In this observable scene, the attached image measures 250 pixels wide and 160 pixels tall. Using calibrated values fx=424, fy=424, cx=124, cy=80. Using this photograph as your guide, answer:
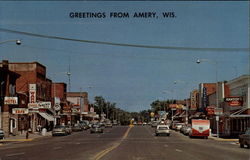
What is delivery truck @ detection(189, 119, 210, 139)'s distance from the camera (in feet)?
168

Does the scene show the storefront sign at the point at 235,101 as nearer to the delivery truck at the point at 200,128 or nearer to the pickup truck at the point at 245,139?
the delivery truck at the point at 200,128

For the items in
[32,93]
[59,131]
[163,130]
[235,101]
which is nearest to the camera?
[235,101]

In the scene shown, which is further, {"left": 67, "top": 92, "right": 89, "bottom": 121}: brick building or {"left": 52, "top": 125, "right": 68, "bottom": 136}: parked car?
{"left": 67, "top": 92, "right": 89, "bottom": 121}: brick building

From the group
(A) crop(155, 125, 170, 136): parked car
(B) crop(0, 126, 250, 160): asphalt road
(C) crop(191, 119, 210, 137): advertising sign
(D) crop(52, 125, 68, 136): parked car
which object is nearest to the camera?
(B) crop(0, 126, 250, 160): asphalt road

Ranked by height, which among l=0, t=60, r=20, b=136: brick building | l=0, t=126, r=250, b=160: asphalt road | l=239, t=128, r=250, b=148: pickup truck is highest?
l=0, t=60, r=20, b=136: brick building

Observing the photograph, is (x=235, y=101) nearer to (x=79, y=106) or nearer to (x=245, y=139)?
(x=245, y=139)

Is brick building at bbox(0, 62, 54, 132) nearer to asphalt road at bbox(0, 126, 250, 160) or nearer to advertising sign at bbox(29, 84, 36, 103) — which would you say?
advertising sign at bbox(29, 84, 36, 103)

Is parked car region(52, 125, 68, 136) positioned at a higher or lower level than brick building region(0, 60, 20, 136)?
lower

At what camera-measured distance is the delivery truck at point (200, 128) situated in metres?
51.3

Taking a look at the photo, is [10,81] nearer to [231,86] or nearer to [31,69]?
[31,69]

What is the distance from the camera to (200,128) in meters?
51.7

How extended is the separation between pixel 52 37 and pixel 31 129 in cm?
5048

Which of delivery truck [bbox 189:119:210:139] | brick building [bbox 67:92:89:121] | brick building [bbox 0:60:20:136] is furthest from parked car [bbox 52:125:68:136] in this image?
brick building [bbox 67:92:89:121]

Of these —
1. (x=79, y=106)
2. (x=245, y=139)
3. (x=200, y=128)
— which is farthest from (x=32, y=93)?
(x=79, y=106)
